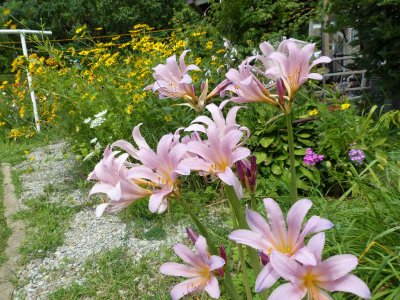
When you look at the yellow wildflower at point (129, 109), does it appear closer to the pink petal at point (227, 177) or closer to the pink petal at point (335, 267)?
the pink petal at point (227, 177)

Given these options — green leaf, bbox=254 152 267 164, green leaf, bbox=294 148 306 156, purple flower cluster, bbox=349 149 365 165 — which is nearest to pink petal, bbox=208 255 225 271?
purple flower cluster, bbox=349 149 365 165

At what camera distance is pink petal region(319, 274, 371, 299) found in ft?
2.35

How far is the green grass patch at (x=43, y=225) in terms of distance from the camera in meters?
3.31

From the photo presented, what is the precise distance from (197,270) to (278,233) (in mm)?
219

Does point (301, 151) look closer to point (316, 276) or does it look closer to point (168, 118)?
point (168, 118)

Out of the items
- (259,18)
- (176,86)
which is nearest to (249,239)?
(176,86)

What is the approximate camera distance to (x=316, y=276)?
77 cm

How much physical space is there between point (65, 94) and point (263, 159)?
273 cm

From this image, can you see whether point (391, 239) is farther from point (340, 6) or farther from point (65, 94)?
point (65, 94)

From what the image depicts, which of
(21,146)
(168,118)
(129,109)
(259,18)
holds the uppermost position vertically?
(259,18)

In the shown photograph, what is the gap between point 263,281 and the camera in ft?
2.47

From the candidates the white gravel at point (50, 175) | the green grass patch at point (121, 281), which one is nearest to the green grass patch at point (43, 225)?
the white gravel at point (50, 175)

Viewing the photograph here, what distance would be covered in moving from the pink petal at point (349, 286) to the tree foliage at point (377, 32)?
3.40 m

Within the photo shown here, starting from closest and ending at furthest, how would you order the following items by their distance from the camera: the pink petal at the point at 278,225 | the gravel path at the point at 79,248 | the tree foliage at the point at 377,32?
the pink petal at the point at 278,225 → the gravel path at the point at 79,248 → the tree foliage at the point at 377,32
